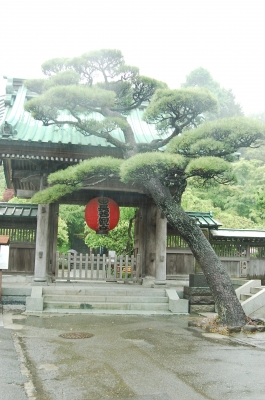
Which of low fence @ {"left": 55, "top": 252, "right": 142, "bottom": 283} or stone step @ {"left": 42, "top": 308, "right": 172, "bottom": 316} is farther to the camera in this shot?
low fence @ {"left": 55, "top": 252, "right": 142, "bottom": 283}

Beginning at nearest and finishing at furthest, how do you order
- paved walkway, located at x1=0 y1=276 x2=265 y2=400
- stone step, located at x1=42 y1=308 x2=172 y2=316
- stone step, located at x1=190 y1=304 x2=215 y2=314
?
1. paved walkway, located at x1=0 y1=276 x2=265 y2=400
2. stone step, located at x1=42 y1=308 x2=172 y2=316
3. stone step, located at x1=190 y1=304 x2=215 y2=314

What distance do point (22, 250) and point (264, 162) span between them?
29.4 m

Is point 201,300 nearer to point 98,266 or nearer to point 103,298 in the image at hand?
point 103,298

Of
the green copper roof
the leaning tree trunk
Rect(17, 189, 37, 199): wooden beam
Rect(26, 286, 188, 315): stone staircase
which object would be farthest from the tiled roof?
the leaning tree trunk

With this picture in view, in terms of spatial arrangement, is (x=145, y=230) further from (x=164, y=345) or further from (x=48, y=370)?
(x=48, y=370)

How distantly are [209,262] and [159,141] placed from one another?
3.95 metres

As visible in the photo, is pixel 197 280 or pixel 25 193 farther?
pixel 25 193

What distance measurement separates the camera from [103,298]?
497 inches

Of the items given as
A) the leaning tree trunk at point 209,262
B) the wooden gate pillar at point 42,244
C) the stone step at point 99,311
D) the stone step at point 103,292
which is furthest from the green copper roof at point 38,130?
the stone step at point 99,311

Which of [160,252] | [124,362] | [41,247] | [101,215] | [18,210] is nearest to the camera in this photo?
[124,362]

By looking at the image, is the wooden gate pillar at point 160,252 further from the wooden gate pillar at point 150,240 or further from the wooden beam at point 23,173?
the wooden beam at point 23,173

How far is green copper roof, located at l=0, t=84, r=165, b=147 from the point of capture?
1262 centimetres

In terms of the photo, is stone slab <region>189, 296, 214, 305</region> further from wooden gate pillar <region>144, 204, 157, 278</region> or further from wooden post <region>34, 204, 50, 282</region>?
wooden post <region>34, 204, 50, 282</region>

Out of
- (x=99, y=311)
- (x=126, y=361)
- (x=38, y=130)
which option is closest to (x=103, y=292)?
(x=99, y=311)
